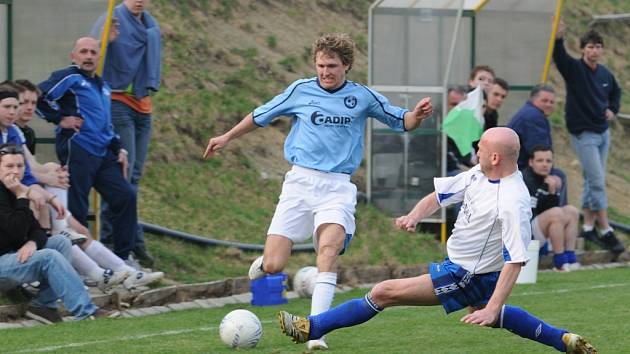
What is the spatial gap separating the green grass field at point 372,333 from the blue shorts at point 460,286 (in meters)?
0.73

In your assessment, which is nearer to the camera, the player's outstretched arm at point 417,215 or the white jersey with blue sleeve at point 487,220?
the white jersey with blue sleeve at point 487,220

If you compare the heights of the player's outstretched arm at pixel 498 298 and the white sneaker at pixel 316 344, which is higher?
the player's outstretched arm at pixel 498 298

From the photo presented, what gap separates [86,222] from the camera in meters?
12.4

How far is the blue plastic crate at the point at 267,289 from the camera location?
11672 millimetres

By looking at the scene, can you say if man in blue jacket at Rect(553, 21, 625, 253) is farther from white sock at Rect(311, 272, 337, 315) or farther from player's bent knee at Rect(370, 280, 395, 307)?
player's bent knee at Rect(370, 280, 395, 307)

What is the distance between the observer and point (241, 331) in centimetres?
884

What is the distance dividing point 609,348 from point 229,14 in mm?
10968

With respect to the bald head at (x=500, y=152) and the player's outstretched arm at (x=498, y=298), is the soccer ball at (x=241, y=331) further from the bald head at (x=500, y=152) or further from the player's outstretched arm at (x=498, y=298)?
the bald head at (x=500, y=152)

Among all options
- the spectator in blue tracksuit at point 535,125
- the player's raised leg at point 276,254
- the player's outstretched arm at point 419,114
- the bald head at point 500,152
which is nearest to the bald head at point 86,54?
the player's raised leg at point 276,254

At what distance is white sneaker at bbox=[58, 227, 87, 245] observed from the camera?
11188 mm

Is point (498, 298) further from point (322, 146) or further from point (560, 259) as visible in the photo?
point (560, 259)

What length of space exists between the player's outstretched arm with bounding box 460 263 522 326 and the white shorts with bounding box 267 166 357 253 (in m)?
1.78

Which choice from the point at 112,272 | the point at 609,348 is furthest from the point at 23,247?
the point at 609,348

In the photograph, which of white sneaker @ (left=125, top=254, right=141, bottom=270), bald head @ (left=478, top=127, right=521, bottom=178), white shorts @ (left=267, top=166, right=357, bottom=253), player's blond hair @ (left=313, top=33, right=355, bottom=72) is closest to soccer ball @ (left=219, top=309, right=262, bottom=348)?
white shorts @ (left=267, top=166, right=357, bottom=253)
